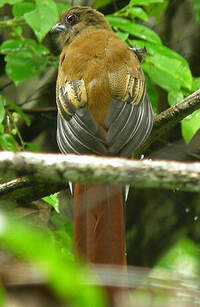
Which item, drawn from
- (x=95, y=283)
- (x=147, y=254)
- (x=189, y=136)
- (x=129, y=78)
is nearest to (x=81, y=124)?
(x=129, y=78)

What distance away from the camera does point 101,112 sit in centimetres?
235

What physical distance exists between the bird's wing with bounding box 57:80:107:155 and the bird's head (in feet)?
3.24

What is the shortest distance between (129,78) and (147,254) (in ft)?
7.67

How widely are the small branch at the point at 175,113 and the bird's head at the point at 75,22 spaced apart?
122 cm

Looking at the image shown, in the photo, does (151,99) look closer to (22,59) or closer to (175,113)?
(175,113)

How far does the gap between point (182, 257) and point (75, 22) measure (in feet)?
5.93

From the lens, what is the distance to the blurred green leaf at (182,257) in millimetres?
3335

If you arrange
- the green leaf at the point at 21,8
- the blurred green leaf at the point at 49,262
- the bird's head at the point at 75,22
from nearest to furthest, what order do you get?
1. the blurred green leaf at the point at 49,262
2. the green leaf at the point at 21,8
3. the bird's head at the point at 75,22

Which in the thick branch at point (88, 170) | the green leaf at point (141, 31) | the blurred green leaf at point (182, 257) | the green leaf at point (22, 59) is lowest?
the blurred green leaf at point (182, 257)

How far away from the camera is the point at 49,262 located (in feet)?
1.96

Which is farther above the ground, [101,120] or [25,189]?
[101,120]

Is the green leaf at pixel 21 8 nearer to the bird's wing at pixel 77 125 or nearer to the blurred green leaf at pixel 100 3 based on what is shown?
the bird's wing at pixel 77 125

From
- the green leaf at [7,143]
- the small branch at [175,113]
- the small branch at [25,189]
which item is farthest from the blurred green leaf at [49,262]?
the green leaf at [7,143]

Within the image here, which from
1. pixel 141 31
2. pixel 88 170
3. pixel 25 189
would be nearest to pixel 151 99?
pixel 141 31
